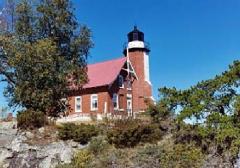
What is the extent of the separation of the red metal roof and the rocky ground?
18.0 metres

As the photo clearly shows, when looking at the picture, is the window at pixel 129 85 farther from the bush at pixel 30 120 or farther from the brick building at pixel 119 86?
the bush at pixel 30 120

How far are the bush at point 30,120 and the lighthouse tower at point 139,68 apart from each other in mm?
20275

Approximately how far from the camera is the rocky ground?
800 inches

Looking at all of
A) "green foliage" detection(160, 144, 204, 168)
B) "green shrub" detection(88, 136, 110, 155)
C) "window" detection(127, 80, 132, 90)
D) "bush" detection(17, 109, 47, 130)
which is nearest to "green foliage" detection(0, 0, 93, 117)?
"bush" detection(17, 109, 47, 130)

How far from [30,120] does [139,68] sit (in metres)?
22.1

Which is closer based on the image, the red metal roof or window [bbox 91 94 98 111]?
the red metal roof

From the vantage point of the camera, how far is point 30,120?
2342 centimetres

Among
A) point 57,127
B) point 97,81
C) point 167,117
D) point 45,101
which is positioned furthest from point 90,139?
point 97,81

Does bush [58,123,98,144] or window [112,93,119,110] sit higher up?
window [112,93,119,110]

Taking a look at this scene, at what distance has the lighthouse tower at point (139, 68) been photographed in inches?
1722

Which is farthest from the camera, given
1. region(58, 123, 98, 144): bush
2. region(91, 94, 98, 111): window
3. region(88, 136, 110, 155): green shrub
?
region(91, 94, 98, 111): window

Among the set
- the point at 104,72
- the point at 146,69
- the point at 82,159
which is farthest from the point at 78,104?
the point at 82,159

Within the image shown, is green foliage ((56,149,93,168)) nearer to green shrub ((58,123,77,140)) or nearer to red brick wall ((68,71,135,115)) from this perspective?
green shrub ((58,123,77,140))

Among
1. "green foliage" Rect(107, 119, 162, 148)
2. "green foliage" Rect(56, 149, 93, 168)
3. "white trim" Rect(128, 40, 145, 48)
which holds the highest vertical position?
"white trim" Rect(128, 40, 145, 48)
